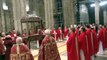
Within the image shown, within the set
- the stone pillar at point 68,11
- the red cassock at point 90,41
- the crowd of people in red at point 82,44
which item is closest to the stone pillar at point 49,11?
the stone pillar at point 68,11

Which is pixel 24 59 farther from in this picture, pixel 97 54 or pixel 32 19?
pixel 32 19

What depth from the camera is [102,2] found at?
30.3 metres

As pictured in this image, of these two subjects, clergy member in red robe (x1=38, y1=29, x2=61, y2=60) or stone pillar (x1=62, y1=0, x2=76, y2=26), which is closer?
clergy member in red robe (x1=38, y1=29, x2=61, y2=60)

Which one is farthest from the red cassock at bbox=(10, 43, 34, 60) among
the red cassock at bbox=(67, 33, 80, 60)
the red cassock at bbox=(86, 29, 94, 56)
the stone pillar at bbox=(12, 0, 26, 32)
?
the stone pillar at bbox=(12, 0, 26, 32)

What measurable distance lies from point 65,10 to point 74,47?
18.4 meters

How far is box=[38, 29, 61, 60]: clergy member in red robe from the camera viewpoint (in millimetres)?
7512

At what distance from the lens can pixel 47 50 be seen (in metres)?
7.55

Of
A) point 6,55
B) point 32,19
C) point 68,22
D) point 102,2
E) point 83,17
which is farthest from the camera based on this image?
point 83,17

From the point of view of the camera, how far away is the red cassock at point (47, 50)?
751cm

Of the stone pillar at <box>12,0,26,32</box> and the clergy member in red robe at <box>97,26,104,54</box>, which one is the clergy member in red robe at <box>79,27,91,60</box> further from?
the stone pillar at <box>12,0,26,32</box>

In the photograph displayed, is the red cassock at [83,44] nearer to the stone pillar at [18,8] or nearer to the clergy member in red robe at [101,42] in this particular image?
the clergy member in red robe at [101,42]

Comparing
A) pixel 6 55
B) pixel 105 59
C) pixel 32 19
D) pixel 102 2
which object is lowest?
pixel 105 59

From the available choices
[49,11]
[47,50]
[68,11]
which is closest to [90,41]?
[47,50]

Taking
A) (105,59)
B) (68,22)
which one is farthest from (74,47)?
(68,22)
